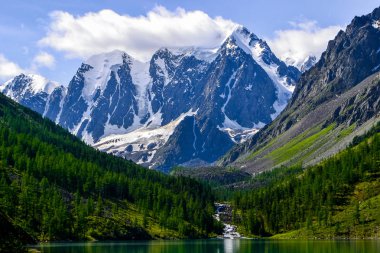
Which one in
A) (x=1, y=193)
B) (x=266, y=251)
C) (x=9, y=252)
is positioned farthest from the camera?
(x=1, y=193)

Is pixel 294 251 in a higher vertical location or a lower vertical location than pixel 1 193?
lower

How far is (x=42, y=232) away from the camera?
19300cm

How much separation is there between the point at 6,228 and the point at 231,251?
2854 inches

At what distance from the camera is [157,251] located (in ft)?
497

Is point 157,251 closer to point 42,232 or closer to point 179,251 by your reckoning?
point 179,251

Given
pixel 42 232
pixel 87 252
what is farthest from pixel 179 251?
pixel 42 232

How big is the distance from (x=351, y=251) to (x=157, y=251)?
47224 mm

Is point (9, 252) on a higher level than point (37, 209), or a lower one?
lower

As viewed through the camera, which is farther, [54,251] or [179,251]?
[179,251]

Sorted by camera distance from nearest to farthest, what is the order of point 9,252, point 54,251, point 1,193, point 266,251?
point 9,252
point 54,251
point 266,251
point 1,193

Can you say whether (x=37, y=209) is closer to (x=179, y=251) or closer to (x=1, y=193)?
(x=1, y=193)

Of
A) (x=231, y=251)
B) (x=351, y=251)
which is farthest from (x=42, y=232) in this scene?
(x=351, y=251)

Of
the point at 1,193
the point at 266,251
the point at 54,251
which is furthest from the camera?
the point at 1,193

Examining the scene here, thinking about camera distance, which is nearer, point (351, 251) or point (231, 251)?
point (351, 251)
